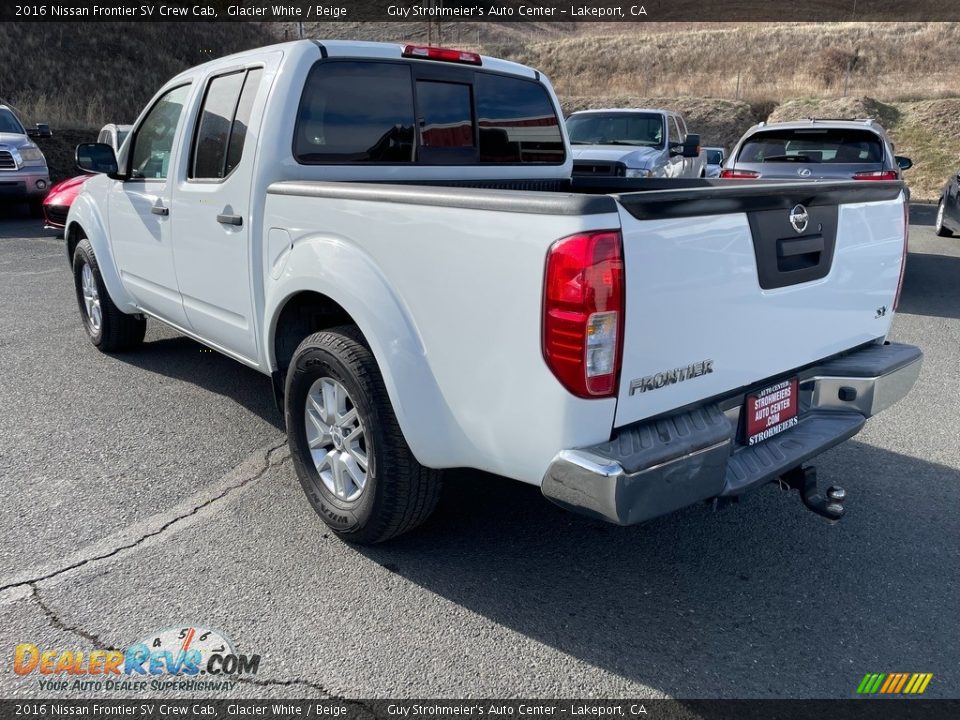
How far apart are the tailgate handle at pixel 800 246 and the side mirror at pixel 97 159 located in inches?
161

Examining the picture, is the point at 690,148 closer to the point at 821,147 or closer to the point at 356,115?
the point at 821,147

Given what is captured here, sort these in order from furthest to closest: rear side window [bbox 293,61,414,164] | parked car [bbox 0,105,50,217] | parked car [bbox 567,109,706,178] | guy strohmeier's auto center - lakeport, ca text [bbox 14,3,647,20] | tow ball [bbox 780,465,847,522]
Result: guy strohmeier's auto center - lakeport, ca text [bbox 14,3,647,20]
parked car [bbox 0,105,50,217]
parked car [bbox 567,109,706,178]
rear side window [bbox 293,61,414,164]
tow ball [bbox 780,465,847,522]

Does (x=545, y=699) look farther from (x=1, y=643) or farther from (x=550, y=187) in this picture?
(x=550, y=187)

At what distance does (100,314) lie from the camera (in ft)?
18.9

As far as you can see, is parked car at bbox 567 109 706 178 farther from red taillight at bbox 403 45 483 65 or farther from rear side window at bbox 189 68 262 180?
rear side window at bbox 189 68 262 180

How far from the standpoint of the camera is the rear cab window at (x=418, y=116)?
11.9 feet

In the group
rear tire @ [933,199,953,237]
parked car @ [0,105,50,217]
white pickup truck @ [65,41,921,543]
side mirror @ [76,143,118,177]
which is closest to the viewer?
white pickup truck @ [65,41,921,543]

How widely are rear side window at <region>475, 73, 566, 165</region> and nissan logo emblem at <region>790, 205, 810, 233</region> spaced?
6.52 ft

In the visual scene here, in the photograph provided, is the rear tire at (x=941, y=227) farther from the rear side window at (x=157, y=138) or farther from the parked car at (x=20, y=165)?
the parked car at (x=20, y=165)

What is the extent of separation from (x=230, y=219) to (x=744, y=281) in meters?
2.35

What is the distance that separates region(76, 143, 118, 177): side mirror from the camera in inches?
192

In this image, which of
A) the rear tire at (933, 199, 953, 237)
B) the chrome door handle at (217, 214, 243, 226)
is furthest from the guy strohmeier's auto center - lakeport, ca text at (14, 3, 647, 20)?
the chrome door handle at (217, 214, 243, 226)

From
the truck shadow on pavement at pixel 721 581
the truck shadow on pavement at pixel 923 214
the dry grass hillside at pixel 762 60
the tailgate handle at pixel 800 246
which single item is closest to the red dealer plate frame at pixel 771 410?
the tailgate handle at pixel 800 246

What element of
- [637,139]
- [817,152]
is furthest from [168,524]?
[637,139]
